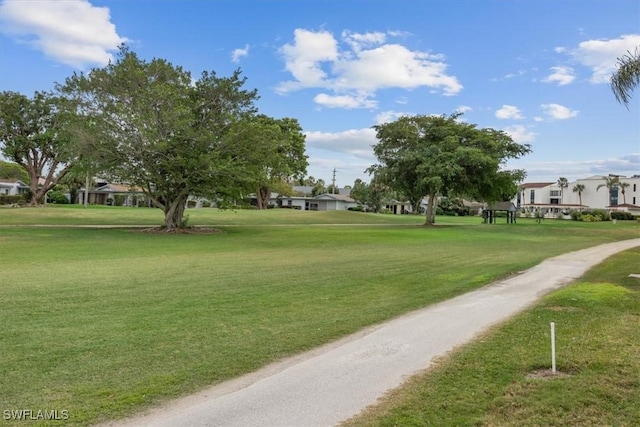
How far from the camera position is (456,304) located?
8852mm

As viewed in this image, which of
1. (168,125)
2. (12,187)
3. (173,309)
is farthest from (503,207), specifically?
(12,187)

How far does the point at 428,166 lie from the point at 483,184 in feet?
21.2

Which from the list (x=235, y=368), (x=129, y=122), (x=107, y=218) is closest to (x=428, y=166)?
(x=129, y=122)

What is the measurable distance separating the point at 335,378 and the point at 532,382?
2028mm

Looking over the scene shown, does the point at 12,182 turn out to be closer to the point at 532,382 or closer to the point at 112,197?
the point at 112,197

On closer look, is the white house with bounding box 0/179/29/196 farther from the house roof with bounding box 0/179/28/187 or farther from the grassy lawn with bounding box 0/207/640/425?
the grassy lawn with bounding box 0/207/640/425

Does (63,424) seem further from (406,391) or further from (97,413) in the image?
(406,391)

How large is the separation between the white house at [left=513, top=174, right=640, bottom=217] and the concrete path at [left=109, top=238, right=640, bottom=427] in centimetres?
8941

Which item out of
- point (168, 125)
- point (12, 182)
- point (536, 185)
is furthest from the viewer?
point (536, 185)

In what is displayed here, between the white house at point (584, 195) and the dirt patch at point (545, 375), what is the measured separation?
3586 inches

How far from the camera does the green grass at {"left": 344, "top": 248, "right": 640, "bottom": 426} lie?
401 centimetres

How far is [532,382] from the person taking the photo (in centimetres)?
479

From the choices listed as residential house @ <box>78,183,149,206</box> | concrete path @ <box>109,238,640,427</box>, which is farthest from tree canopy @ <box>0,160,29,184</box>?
concrete path @ <box>109,238,640,427</box>

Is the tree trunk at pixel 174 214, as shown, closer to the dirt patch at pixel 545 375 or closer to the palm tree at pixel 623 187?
the dirt patch at pixel 545 375
